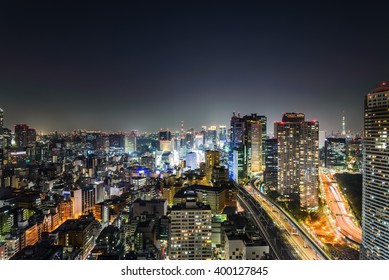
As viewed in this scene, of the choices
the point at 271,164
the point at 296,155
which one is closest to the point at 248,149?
the point at 271,164

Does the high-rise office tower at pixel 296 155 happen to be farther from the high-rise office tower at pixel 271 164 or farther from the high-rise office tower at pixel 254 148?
the high-rise office tower at pixel 254 148

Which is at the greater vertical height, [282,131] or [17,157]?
[282,131]

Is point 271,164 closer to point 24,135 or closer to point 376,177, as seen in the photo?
point 376,177

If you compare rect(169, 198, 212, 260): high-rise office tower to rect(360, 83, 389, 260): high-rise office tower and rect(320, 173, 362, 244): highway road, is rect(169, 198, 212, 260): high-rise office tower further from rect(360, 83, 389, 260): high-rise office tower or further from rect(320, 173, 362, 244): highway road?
rect(320, 173, 362, 244): highway road
